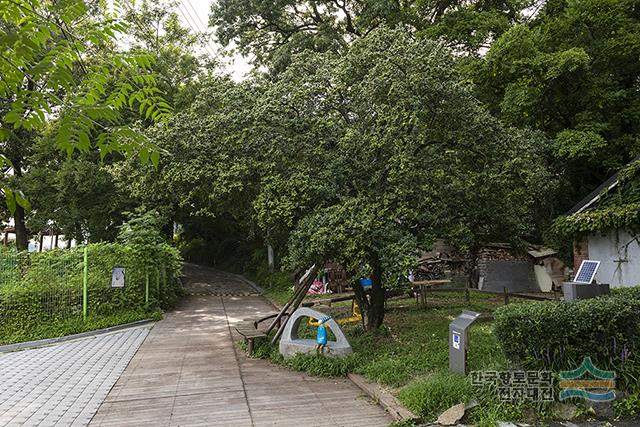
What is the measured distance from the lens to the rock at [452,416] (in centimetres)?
520

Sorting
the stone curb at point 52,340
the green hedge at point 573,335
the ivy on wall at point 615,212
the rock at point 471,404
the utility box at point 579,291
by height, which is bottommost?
the stone curb at point 52,340

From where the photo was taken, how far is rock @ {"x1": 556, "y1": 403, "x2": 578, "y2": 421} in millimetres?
5230

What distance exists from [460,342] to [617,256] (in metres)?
9.23

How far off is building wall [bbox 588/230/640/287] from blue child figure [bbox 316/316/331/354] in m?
9.22

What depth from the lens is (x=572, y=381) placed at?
5430 mm

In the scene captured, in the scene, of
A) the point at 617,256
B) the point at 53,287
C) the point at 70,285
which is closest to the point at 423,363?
the point at 617,256

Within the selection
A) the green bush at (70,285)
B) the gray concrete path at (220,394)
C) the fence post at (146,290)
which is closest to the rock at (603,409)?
the gray concrete path at (220,394)

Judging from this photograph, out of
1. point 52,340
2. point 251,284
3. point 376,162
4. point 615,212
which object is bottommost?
point 52,340

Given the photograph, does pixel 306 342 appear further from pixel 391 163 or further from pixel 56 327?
pixel 56 327

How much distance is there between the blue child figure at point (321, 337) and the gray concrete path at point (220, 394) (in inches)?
25.6

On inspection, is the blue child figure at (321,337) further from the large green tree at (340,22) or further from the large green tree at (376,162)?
the large green tree at (340,22)

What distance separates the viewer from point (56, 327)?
1166cm

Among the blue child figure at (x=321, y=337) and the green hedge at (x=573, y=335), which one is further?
the blue child figure at (x=321, y=337)

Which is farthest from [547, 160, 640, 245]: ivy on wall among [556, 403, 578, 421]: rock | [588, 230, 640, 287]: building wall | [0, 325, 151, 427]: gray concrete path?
[0, 325, 151, 427]: gray concrete path
